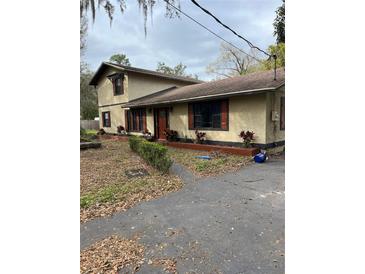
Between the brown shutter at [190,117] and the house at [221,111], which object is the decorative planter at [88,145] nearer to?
the house at [221,111]

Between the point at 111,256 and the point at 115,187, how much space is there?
294 cm

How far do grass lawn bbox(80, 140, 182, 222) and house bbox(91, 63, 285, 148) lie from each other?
4553 mm

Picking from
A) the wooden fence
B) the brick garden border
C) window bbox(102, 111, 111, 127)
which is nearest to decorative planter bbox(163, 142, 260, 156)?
the brick garden border

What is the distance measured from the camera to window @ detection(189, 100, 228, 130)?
10.7m

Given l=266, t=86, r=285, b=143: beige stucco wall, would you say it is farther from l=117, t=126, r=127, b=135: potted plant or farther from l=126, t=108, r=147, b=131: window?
l=117, t=126, r=127, b=135: potted plant

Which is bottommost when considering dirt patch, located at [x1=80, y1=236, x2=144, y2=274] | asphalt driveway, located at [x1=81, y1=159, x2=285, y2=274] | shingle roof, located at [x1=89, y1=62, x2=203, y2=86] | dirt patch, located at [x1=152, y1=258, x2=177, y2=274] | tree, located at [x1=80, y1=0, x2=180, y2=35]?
dirt patch, located at [x1=80, y1=236, x2=144, y2=274]

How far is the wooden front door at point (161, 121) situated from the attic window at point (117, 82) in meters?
4.61

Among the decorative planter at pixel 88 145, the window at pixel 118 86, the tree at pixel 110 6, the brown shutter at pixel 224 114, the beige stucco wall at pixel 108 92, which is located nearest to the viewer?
the tree at pixel 110 6

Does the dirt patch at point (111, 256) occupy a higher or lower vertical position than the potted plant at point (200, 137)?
lower

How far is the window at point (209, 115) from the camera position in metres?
10.7

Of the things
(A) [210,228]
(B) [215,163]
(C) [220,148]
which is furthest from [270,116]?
(A) [210,228]

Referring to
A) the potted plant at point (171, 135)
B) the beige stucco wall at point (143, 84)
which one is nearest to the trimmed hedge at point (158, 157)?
the potted plant at point (171, 135)
